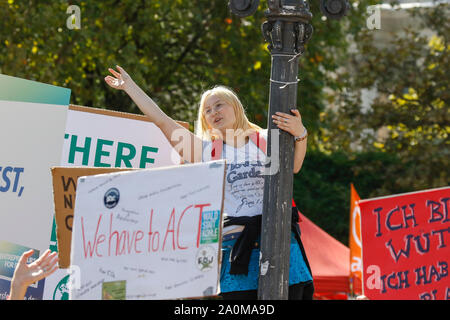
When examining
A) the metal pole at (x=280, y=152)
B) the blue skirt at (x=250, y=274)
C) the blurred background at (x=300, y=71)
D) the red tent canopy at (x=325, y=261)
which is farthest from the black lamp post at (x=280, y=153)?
the blurred background at (x=300, y=71)

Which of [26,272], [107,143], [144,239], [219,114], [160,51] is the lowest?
[26,272]

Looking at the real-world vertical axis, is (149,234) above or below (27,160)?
below

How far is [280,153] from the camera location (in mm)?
3846

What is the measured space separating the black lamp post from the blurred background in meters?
7.64

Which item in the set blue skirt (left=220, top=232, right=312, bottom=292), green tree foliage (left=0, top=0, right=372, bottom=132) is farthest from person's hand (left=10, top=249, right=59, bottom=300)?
green tree foliage (left=0, top=0, right=372, bottom=132)

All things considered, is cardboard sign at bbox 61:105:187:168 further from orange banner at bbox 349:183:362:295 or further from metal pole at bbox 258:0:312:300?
orange banner at bbox 349:183:362:295

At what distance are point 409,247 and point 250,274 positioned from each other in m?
2.22

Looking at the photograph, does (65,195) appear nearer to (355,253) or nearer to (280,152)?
(280,152)

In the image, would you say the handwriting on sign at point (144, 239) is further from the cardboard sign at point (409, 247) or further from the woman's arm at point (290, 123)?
the cardboard sign at point (409, 247)

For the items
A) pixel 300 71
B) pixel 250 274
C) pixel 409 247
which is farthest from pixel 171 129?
pixel 300 71

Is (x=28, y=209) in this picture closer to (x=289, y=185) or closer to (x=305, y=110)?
(x=289, y=185)

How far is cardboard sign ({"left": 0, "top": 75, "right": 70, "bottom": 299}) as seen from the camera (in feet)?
15.7

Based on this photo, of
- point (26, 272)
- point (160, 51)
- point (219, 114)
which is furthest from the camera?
point (160, 51)

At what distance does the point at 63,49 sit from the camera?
40.4 feet
